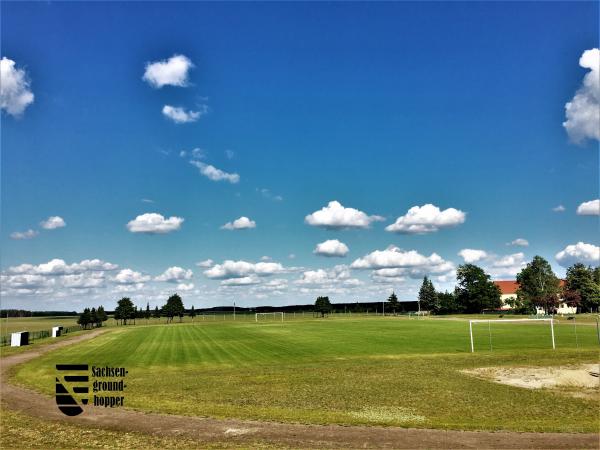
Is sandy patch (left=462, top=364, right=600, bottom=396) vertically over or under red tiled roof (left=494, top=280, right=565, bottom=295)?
under

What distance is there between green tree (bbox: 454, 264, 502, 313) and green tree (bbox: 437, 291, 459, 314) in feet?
5.31

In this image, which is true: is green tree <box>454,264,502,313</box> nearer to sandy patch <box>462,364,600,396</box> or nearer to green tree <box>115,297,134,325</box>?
green tree <box>115,297,134,325</box>

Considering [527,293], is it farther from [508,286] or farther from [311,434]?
[311,434]

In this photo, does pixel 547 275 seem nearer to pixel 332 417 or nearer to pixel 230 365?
pixel 230 365

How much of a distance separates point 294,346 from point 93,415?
3162cm

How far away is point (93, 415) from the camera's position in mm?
18766

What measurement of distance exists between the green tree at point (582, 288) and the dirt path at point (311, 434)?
12311 cm

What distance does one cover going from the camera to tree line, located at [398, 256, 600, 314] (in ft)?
395

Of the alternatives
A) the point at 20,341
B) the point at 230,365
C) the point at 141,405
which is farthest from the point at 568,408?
the point at 20,341

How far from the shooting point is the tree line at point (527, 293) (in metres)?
120

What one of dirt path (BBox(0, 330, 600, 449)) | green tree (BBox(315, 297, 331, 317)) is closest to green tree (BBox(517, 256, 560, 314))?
green tree (BBox(315, 297, 331, 317))

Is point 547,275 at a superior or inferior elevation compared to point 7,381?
superior

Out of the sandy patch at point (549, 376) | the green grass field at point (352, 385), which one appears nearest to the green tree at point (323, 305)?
the green grass field at point (352, 385)

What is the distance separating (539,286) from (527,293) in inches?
149
